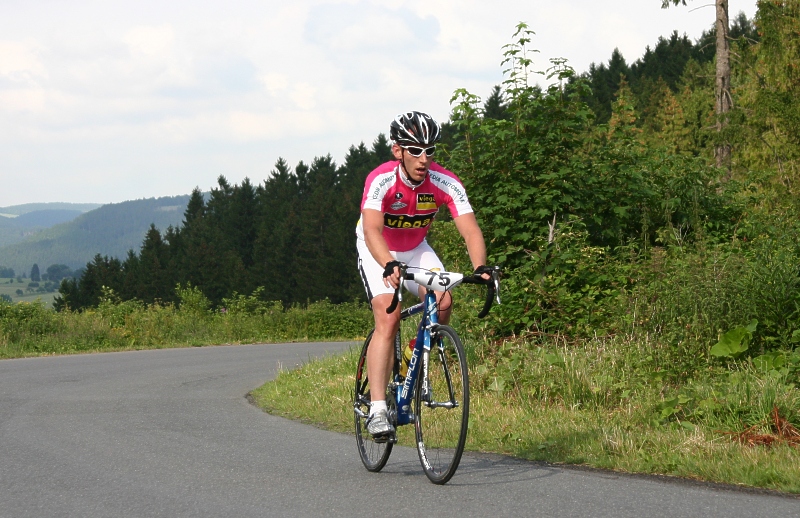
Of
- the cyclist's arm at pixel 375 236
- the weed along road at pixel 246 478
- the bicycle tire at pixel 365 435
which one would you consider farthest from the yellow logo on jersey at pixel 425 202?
the weed along road at pixel 246 478

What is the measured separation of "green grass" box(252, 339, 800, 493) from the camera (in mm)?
6043

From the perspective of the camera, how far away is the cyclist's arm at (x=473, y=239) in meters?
5.99

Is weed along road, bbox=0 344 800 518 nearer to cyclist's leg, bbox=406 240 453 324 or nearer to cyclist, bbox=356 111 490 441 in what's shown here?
cyclist, bbox=356 111 490 441

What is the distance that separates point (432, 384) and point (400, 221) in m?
1.12

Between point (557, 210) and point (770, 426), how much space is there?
6.27 metres

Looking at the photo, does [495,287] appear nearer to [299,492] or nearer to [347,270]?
[299,492]

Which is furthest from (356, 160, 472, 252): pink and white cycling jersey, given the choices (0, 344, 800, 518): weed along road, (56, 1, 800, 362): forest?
(56, 1, 800, 362): forest

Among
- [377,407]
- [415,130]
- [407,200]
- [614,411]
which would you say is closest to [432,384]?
[377,407]

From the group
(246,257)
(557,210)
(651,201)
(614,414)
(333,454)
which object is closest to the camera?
(333,454)

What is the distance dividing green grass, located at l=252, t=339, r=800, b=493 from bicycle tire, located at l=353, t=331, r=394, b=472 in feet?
2.95

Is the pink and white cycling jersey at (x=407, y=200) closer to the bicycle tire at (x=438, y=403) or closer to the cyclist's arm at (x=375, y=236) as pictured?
the cyclist's arm at (x=375, y=236)

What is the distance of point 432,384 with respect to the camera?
5.93 metres

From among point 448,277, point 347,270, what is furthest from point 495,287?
point 347,270

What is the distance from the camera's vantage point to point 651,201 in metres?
13.8
